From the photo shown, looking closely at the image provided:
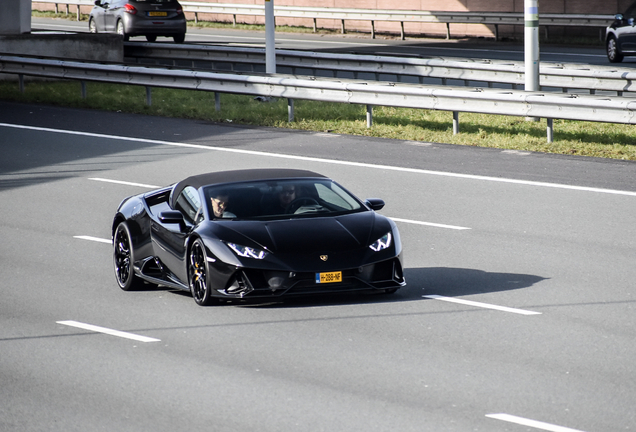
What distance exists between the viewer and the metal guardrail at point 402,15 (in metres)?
37.5

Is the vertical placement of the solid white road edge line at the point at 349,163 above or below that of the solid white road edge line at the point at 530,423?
above

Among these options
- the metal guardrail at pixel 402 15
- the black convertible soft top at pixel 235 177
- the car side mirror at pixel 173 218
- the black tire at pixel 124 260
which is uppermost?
the metal guardrail at pixel 402 15

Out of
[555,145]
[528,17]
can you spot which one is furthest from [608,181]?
[528,17]

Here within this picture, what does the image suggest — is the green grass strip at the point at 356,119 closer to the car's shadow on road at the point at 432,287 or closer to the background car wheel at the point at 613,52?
the car's shadow on road at the point at 432,287

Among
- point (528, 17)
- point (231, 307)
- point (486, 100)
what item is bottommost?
point (231, 307)

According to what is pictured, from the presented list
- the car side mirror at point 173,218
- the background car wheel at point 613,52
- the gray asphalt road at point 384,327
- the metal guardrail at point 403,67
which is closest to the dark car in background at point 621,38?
the background car wheel at point 613,52

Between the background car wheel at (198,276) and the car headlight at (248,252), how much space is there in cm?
34

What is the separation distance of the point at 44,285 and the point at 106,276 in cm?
74

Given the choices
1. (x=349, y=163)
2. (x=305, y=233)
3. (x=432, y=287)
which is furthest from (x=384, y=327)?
(x=349, y=163)

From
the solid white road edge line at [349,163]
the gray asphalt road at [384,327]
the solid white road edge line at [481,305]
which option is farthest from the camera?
the solid white road edge line at [349,163]

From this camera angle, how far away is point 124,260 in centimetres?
1117

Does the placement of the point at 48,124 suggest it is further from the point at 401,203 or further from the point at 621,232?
the point at 621,232

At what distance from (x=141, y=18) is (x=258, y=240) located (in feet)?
92.1

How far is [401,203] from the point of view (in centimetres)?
1485
